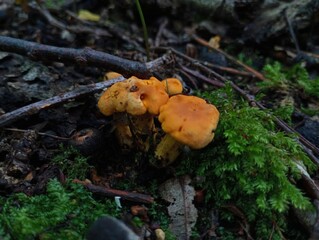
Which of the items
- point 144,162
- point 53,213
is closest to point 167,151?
point 144,162

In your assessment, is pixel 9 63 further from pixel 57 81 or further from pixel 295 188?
pixel 295 188

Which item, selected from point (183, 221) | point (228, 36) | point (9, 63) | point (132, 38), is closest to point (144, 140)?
point (183, 221)

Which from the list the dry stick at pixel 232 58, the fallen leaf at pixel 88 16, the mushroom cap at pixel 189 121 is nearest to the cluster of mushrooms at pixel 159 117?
the mushroom cap at pixel 189 121

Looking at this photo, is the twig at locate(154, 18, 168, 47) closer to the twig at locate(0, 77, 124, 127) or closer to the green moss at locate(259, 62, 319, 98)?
the green moss at locate(259, 62, 319, 98)

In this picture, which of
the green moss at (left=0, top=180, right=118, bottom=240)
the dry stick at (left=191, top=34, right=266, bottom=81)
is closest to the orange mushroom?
the green moss at (left=0, top=180, right=118, bottom=240)

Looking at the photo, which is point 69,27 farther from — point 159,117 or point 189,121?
point 189,121

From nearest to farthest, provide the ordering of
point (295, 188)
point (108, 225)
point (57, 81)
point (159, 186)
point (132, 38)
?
point (108, 225)
point (295, 188)
point (159, 186)
point (57, 81)
point (132, 38)

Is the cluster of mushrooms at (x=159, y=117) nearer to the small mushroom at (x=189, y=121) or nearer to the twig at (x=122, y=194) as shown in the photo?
the small mushroom at (x=189, y=121)
